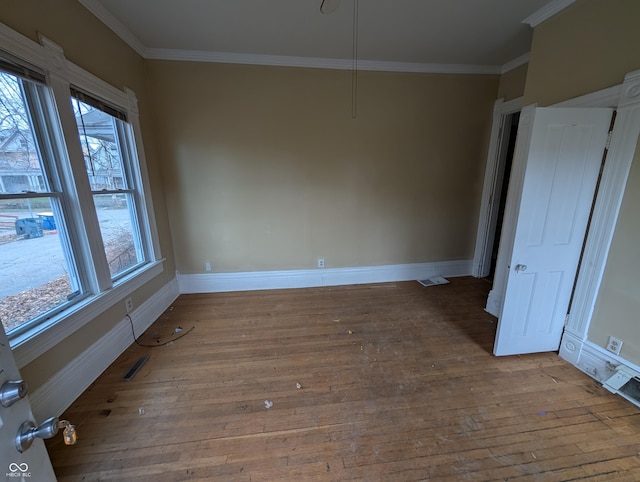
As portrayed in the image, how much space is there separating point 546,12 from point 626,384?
3001 millimetres

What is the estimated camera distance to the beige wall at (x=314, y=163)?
305 centimetres

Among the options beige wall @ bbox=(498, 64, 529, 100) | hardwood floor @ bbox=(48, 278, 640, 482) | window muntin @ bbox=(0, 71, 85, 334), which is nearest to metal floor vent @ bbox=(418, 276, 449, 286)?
hardwood floor @ bbox=(48, 278, 640, 482)

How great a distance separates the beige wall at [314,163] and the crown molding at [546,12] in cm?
107

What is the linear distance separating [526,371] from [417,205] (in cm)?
226

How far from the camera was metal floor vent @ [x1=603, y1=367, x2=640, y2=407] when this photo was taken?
5.73 ft

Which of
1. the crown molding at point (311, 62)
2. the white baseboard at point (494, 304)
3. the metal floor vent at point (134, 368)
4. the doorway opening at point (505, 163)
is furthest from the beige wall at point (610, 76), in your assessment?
the metal floor vent at point (134, 368)

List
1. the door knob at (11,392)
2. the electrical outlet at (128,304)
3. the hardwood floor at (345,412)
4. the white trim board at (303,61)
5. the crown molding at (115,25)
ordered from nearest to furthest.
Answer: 1. the door knob at (11,392)
2. the hardwood floor at (345,412)
3. the crown molding at (115,25)
4. the electrical outlet at (128,304)
5. the white trim board at (303,61)

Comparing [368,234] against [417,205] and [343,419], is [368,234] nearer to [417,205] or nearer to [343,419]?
[417,205]

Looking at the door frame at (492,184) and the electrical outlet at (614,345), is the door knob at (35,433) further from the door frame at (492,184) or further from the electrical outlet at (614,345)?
the door frame at (492,184)

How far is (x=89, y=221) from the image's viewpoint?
1981 mm

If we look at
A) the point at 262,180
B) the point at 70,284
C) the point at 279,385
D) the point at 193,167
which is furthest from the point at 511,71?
the point at 70,284

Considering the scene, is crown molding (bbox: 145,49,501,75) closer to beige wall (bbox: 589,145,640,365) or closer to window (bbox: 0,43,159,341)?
window (bbox: 0,43,159,341)

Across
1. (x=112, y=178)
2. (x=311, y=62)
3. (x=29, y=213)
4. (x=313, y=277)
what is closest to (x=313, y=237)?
(x=313, y=277)

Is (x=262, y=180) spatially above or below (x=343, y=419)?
above
